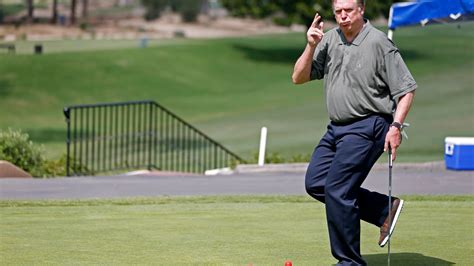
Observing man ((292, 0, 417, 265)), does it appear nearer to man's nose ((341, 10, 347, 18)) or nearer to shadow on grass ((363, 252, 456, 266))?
man's nose ((341, 10, 347, 18))

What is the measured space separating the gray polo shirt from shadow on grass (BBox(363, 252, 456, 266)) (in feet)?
4.48

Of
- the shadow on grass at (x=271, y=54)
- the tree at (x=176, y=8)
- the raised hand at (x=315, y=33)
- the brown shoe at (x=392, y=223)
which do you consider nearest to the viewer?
the raised hand at (x=315, y=33)

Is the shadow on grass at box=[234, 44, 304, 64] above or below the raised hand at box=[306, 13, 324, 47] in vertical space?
below

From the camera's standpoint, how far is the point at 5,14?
9375 centimetres

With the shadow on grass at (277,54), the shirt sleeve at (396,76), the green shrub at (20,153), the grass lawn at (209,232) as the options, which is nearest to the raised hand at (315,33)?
the shirt sleeve at (396,76)

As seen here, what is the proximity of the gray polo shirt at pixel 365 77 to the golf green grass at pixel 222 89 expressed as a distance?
1503 cm

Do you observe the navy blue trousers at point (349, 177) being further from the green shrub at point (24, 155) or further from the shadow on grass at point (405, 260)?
the green shrub at point (24, 155)

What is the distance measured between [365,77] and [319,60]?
417 millimetres

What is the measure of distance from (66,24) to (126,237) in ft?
260

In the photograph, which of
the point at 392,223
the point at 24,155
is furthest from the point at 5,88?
the point at 392,223

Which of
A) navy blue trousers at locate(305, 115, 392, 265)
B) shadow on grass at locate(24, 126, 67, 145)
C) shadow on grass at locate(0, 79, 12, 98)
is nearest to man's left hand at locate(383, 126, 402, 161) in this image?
navy blue trousers at locate(305, 115, 392, 265)

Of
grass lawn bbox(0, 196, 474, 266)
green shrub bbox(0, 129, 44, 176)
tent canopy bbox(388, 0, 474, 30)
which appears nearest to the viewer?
grass lawn bbox(0, 196, 474, 266)

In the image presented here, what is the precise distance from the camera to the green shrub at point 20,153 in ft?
56.6

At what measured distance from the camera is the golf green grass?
32.3 meters
